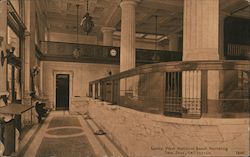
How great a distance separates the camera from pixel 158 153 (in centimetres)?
392

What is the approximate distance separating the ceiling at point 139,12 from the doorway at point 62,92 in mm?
4537

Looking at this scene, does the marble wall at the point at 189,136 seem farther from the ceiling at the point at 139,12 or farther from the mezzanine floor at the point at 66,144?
the ceiling at the point at 139,12

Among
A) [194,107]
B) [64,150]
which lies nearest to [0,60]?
[64,150]

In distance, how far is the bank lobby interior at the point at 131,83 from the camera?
360 cm

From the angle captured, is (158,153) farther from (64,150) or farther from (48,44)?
(48,44)

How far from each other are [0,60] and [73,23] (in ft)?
35.9

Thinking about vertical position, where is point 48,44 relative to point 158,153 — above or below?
above

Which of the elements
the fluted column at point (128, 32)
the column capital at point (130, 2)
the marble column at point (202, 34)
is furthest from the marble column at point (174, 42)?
the marble column at point (202, 34)

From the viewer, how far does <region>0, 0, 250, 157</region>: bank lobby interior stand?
3596mm

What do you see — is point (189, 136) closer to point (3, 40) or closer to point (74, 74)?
point (3, 40)

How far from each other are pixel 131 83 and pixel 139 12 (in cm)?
581

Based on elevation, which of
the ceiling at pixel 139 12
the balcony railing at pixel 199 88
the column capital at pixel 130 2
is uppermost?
the ceiling at pixel 139 12

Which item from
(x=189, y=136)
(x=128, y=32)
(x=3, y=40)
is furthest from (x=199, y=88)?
(x=128, y=32)

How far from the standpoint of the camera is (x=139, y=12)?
500 inches
